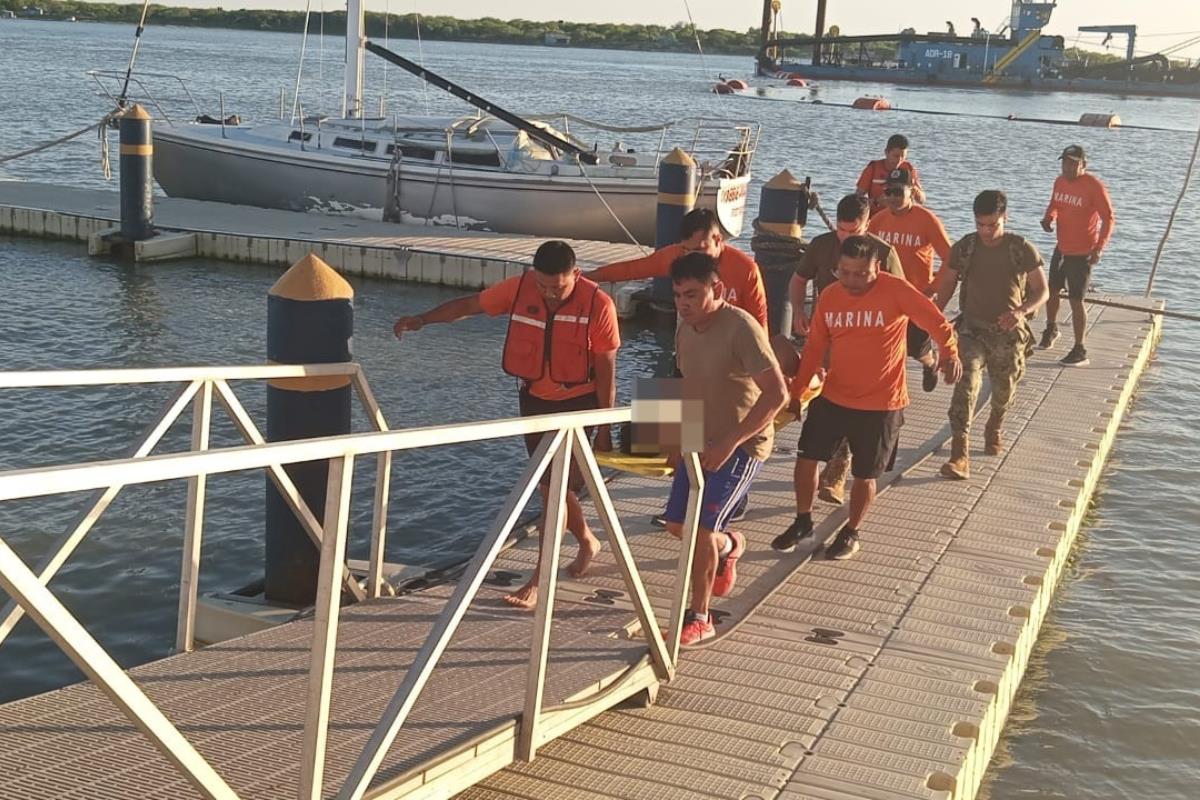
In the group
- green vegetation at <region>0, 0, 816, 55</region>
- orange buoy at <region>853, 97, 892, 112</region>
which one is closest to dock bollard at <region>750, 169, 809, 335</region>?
orange buoy at <region>853, 97, 892, 112</region>

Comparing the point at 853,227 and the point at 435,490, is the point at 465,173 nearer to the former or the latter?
→ the point at 435,490

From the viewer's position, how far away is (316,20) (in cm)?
12512

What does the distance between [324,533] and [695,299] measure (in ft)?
7.88

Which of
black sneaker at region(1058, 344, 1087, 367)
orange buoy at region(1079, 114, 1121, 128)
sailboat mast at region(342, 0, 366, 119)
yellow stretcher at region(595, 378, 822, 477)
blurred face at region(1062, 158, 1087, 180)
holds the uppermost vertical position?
orange buoy at region(1079, 114, 1121, 128)

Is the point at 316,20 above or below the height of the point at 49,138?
above

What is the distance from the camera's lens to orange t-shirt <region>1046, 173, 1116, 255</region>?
1192 centimetres

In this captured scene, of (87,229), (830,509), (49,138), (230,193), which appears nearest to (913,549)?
(830,509)

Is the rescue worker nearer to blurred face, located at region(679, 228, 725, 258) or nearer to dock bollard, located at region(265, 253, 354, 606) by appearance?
blurred face, located at region(679, 228, 725, 258)

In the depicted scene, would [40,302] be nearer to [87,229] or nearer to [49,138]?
[87,229]

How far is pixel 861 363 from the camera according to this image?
7004 mm

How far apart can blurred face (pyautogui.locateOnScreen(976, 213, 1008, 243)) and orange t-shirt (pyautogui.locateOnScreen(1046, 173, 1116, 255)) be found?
11.5 ft

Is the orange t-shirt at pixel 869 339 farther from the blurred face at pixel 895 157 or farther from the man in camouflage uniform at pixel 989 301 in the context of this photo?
the blurred face at pixel 895 157

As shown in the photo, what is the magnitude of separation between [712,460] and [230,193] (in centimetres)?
1880

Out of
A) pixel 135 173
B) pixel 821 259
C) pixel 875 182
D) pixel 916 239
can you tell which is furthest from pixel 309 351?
pixel 135 173
